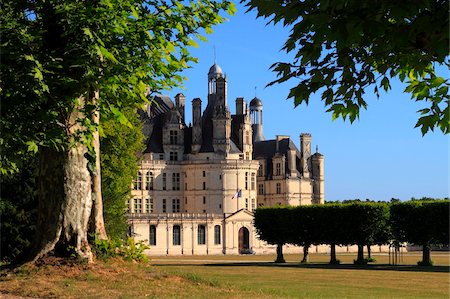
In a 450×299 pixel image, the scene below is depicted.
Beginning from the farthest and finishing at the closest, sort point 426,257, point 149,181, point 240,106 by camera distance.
Result: point 240,106 < point 149,181 < point 426,257

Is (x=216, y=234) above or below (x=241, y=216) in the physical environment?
below

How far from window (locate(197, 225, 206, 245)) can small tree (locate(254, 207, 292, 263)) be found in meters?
18.2

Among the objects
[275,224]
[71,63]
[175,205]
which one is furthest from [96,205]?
[175,205]

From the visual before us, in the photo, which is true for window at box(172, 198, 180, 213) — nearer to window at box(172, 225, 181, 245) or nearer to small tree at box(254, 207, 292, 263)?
window at box(172, 225, 181, 245)

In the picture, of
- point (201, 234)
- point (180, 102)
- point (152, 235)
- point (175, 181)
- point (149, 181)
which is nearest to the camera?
point (152, 235)

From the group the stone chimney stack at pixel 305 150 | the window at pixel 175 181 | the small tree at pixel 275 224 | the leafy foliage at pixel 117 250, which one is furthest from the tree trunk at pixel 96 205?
the stone chimney stack at pixel 305 150

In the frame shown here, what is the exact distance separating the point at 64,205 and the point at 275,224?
4285 cm

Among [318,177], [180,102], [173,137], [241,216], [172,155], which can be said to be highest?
[180,102]

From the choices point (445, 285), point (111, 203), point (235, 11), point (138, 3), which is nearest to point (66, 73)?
point (138, 3)

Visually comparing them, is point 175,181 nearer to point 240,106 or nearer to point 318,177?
point 240,106

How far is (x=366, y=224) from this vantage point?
161 ft

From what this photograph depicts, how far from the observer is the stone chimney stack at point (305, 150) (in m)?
94.8

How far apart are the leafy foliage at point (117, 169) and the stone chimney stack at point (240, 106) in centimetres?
4987

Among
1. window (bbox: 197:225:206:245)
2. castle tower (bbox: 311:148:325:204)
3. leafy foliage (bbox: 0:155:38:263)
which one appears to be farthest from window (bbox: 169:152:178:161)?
leafy foliage (bbox: 0:155:38:263)
